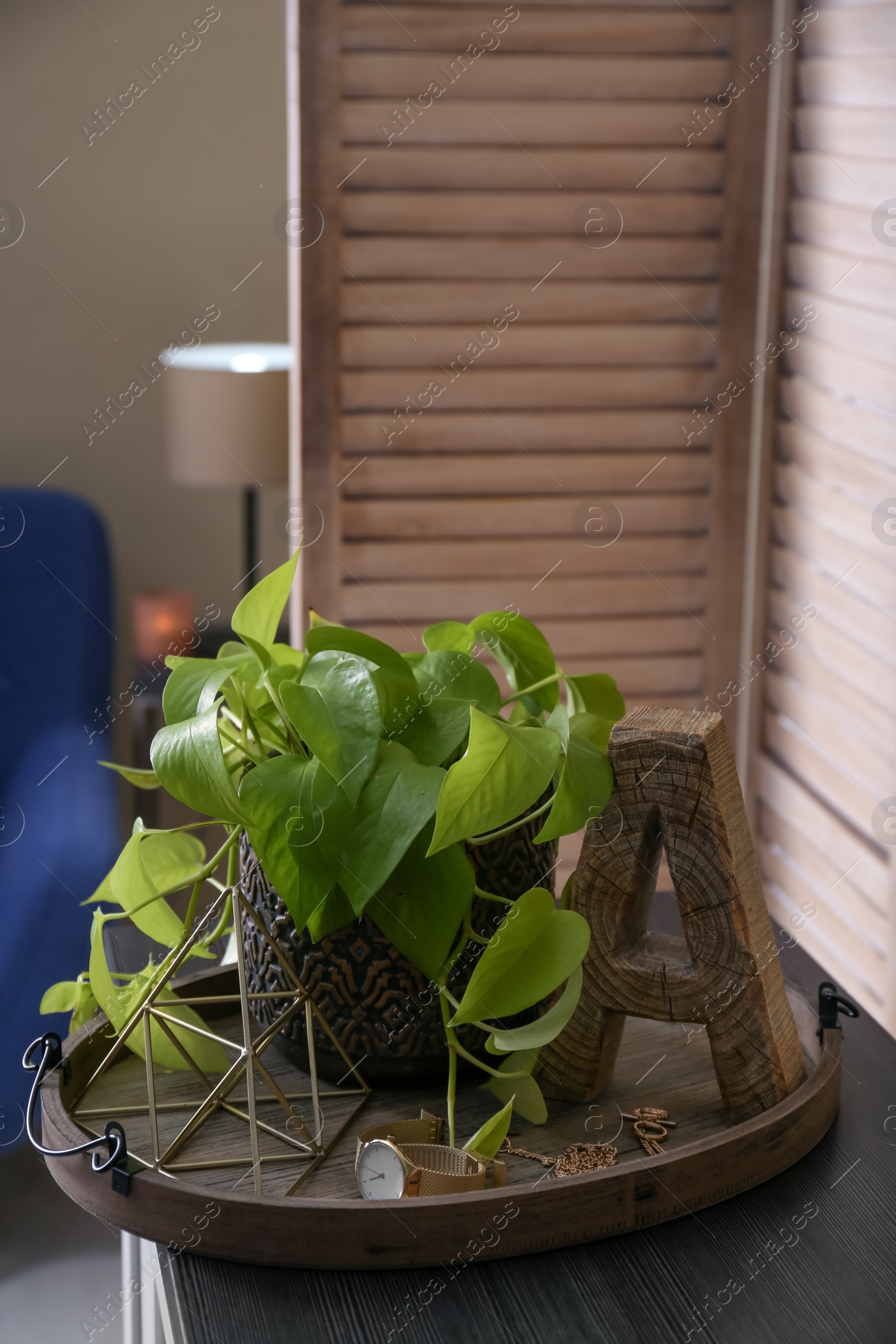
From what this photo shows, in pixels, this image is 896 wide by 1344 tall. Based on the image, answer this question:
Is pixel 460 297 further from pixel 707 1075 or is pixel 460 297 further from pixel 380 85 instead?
pixel 707 1075

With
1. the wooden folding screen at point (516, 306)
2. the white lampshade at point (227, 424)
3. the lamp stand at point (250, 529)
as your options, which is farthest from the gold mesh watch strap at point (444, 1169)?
the lamp stand at point (250, 529)

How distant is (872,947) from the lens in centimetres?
157

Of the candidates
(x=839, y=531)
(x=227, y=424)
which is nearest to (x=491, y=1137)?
(x=839, y=531)

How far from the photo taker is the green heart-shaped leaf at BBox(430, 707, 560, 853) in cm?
59

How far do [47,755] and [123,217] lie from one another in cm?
111

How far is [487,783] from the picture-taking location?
0.60 metres

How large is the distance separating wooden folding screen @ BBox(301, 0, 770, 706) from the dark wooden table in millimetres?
1286

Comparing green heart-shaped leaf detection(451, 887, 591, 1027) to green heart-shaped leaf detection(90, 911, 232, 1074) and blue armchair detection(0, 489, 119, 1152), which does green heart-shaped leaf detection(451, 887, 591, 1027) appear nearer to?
green heart-shaped leaf detection(90, 911, 232, 1074)

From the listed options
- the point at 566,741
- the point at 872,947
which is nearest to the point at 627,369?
the point at 872,947

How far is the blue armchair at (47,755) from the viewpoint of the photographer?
148cm

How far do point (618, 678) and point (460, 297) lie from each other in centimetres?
60

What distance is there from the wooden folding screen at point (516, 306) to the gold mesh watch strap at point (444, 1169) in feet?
4.09

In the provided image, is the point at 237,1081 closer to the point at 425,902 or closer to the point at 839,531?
the point at 425,902

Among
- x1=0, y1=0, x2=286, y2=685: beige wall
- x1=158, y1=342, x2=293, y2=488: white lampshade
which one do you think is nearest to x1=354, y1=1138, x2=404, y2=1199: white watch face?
x1=158, y1=342, x2=293, y2=488: white lampshade
